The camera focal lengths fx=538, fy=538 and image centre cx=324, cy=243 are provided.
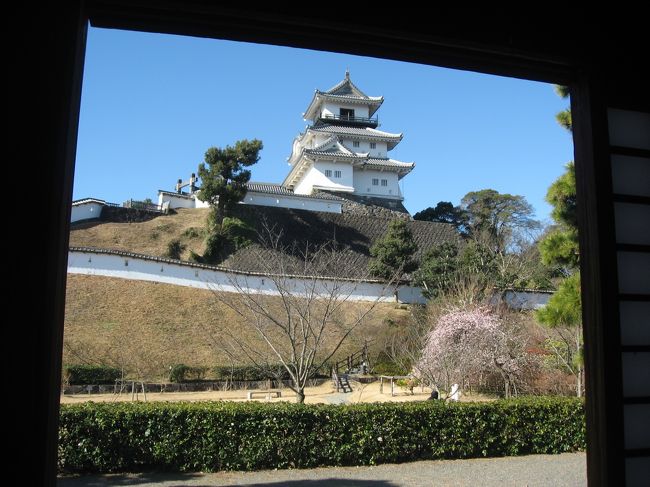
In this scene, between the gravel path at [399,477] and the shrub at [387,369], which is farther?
the shrub at [387,369]

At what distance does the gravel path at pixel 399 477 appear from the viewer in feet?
20.5

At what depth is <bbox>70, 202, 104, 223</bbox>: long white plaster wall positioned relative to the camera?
2516 centimetres

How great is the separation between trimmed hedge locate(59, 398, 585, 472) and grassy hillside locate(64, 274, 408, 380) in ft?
27.0

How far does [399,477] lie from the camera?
6613 millimetres

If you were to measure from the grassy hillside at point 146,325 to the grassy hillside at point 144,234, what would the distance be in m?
5.25

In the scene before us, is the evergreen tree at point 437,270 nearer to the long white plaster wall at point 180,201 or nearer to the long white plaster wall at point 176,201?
the long white plaster wall at point 180,201

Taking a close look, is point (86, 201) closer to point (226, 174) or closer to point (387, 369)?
point (226, 174)

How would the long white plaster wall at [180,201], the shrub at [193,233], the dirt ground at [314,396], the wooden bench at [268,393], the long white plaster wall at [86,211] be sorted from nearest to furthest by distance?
the dirt ground at [314,396], the wooden bench at [268,393], the long white plaster wall at [86,211], the shrub at [193,233], the long white plaster wall at [180,201]

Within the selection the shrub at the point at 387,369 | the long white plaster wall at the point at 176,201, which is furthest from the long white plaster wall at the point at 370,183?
the shrub at the point at 387,369

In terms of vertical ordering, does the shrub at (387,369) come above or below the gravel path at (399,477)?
above

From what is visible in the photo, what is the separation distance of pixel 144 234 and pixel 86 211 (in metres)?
3.00

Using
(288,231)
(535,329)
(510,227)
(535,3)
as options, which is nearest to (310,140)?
(288,231)

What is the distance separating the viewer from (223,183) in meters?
24.5

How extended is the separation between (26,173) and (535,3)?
1.55 metres
